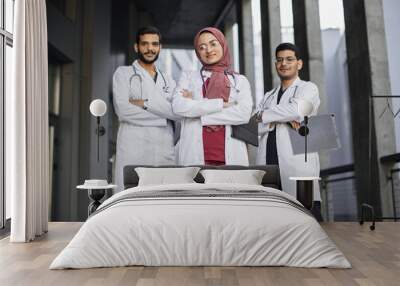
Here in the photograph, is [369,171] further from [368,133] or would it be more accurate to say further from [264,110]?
[264,110]

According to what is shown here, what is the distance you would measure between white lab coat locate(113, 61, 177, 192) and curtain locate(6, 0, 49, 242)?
0.86m

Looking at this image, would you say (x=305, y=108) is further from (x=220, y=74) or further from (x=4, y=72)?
(x=4, y=72)

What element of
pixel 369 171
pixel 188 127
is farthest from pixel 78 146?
pixel 369 171

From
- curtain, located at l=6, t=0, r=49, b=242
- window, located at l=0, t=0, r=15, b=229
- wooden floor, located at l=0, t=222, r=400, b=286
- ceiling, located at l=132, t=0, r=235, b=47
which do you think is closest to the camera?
wooden floor, located at l=0, t=222, r=400, b=286

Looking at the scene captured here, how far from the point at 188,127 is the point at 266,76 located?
1.11m

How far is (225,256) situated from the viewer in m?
2.70

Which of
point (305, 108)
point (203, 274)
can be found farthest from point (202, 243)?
point (305, 108)

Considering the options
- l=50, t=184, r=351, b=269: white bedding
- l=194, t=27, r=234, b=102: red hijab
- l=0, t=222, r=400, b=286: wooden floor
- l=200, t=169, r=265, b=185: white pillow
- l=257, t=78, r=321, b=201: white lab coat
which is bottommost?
l=0, t=222, r=400, b=286: wooden floor

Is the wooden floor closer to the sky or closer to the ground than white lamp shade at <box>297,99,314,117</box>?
closer to the ground

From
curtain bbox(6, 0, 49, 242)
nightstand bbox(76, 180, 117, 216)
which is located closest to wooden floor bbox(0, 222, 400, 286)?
curtain bbox(6, 0, 49, 242)

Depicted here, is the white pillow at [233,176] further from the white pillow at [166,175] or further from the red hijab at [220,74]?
the red hijab at [220,74]

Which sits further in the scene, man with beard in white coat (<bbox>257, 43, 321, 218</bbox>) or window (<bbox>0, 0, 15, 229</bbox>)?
man with beard in white coat (<bbox>257, 43, 321, 218</bbox>)

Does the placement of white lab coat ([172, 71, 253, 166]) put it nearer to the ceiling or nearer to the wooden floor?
the ceiling

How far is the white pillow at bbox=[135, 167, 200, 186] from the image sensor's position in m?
4.36
